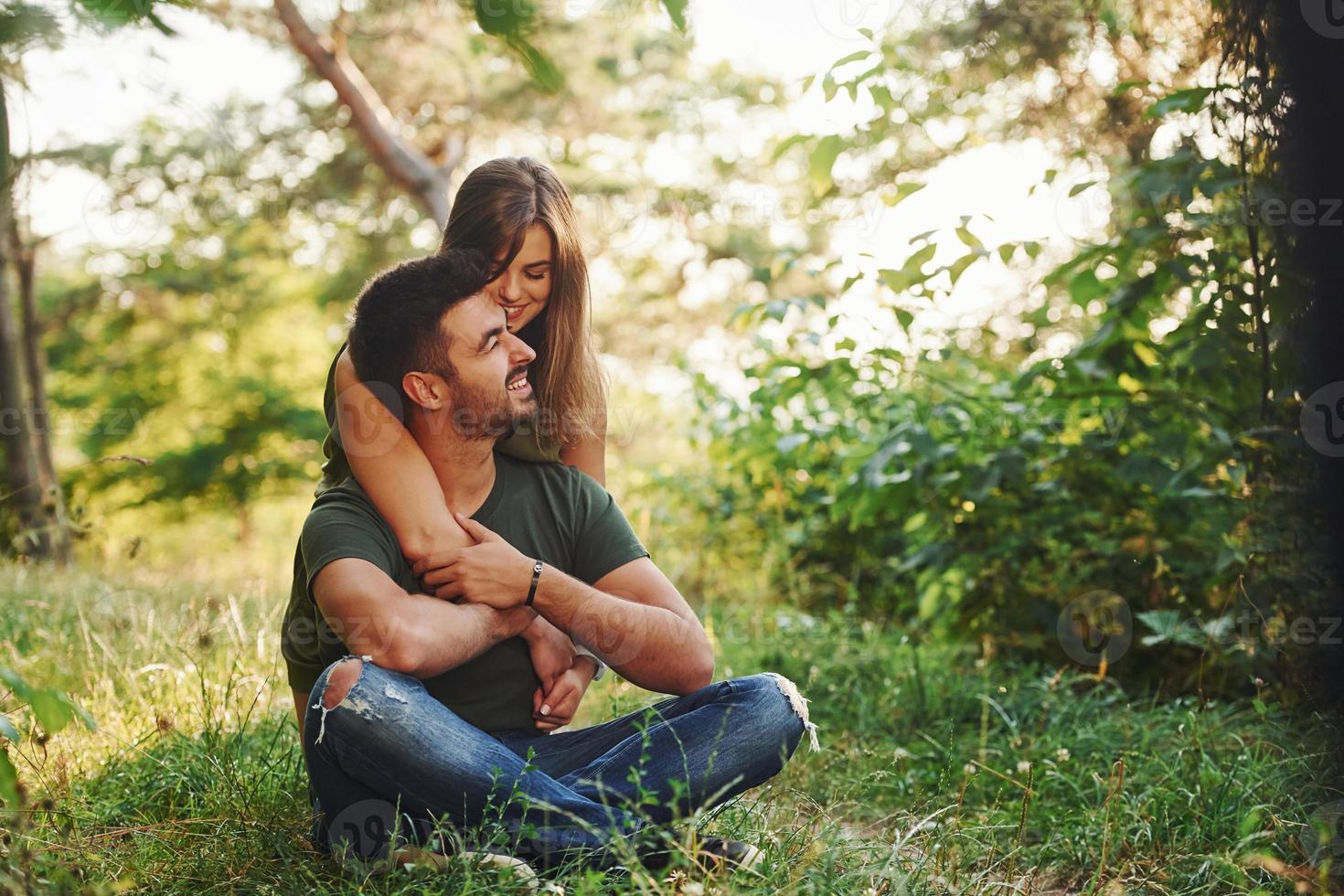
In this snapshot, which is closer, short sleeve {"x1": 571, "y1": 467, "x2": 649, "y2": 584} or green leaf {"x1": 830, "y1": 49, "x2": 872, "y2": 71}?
short sleeve {"x1": 571, "y1": 467, "x2": 649, "y2": 584}

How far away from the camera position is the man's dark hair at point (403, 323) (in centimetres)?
231

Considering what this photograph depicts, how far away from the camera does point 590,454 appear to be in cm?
271

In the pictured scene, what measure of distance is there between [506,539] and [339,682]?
1.73 feet

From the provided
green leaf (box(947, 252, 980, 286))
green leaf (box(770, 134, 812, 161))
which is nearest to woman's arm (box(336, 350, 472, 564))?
green leaf (box(770, 134, 812, 161))

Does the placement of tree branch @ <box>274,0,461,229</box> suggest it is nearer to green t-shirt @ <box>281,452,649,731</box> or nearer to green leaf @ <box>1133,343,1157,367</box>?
green leaf @ <box>1133,343,1157,367</box>

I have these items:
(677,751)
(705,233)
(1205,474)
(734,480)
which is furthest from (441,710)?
(705,233)

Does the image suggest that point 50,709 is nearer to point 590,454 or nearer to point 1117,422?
point 590,454

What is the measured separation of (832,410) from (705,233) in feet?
30.6

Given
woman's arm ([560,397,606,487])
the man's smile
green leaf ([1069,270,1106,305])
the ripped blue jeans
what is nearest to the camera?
the ripped blue jeans

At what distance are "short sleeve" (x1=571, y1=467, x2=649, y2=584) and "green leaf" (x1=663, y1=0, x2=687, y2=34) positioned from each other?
4.30 ft

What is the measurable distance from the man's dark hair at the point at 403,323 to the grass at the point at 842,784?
0.82 meters

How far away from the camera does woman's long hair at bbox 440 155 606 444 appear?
2764 mm

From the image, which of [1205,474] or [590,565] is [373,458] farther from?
[1205,474]

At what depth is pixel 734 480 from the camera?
21.6 feet
